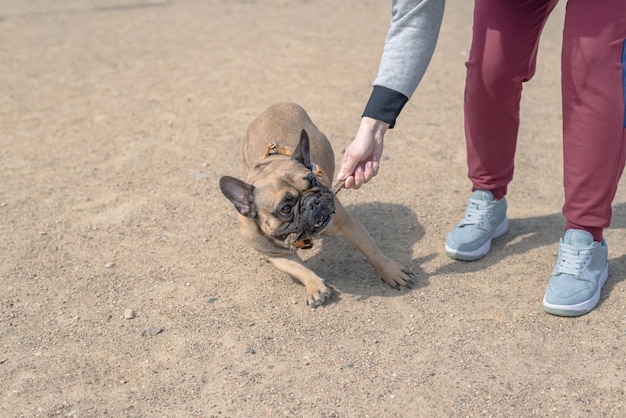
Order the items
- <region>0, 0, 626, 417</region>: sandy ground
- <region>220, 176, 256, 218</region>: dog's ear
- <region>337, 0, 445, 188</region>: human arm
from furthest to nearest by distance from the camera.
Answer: <region>220, 176, 256, 218</region>: dog's ear → <region>337, 0, 445, 188</region>: human arm → <region>0, 0, 626, 417</region>: sandy ground

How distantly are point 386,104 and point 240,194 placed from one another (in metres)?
0.86

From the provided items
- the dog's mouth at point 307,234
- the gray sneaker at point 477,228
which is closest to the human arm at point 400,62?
the dog's mouth at point 307,234

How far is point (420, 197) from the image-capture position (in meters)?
5.14

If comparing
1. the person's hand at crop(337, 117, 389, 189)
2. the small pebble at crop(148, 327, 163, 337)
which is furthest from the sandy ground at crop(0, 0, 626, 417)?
the person's hand at crop(337, 117, 389, 189)

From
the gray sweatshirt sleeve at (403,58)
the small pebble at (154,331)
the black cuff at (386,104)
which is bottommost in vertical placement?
the small pebble at (154,331)

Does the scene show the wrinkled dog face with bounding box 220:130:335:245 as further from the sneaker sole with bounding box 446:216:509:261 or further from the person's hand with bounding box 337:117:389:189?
the sneaker sole with bounding box 446:216:509:261

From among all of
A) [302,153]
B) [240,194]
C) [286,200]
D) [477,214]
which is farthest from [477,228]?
[240,194]

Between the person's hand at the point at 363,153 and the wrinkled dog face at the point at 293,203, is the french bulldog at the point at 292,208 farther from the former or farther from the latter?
the person's hand at the point at 363,153

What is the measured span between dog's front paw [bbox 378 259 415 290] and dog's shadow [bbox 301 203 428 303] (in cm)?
3

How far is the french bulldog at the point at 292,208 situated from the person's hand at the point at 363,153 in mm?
186

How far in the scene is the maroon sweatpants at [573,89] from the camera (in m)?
3.39

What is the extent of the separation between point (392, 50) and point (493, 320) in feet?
4.65

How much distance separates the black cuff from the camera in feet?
11.5

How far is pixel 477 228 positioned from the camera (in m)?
4.37
